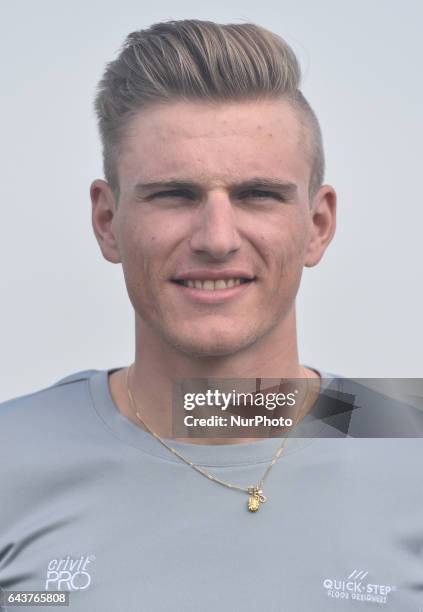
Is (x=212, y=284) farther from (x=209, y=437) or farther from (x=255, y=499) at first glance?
(x=255, y=499)

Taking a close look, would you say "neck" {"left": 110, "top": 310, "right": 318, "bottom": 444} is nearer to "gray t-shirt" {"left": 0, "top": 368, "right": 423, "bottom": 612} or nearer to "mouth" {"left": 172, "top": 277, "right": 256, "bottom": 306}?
"gray t-shirt" {"left": 0, "top": 368, "right": 423, "bottom": 612}

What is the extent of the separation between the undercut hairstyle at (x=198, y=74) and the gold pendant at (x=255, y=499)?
1407 millimetres

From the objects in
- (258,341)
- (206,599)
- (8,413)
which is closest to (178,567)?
(206,599)

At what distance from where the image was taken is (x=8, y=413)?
17.7 ft

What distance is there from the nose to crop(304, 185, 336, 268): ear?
644 mm

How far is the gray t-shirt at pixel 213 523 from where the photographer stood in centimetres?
445

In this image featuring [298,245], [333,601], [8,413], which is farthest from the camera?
[8,413]

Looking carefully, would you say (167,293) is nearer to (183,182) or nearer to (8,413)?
(183,182)

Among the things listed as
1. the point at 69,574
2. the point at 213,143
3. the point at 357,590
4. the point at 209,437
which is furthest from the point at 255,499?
the point at 213,143

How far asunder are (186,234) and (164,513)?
1.24 m

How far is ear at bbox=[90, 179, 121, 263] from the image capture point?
5.07 metres

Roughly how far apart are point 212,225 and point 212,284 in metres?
0.28

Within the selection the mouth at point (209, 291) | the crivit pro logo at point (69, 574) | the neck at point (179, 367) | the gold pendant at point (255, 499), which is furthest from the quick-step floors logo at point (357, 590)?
the mouth at point (209, 291)

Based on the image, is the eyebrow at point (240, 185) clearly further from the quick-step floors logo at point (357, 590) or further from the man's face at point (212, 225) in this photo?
the quick-step floors logo at point (357, 590)
